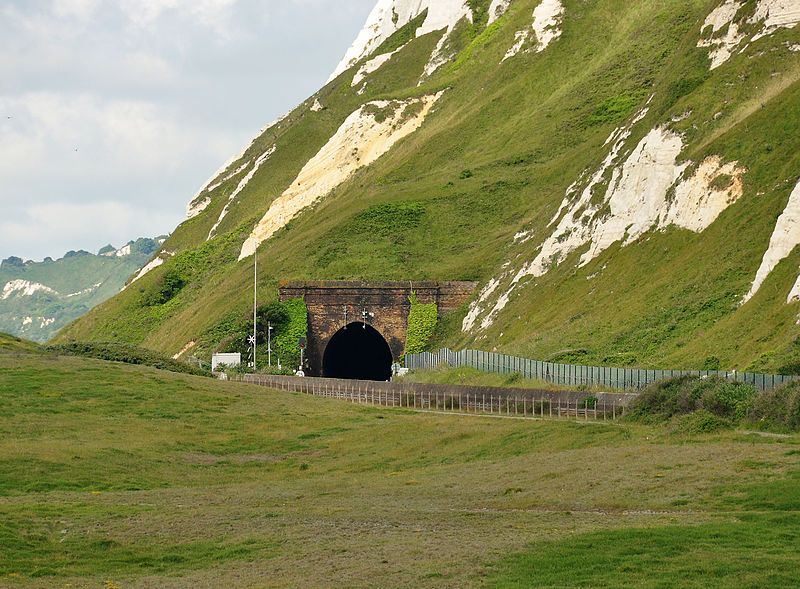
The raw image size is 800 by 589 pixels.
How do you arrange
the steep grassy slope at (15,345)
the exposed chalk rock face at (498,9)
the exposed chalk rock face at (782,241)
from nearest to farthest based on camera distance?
the exposed chalk rock face at (782,241), the steep grassy slope at (15,345), the exposed chalk rock face at (498,9)

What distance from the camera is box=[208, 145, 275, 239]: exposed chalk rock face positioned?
159 m

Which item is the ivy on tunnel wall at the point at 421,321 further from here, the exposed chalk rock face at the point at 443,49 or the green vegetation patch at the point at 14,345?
the exposed chalk rock face at the point at 443,49

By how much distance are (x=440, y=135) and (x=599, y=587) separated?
4141 inches

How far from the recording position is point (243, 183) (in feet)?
536

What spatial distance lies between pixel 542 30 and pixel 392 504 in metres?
103

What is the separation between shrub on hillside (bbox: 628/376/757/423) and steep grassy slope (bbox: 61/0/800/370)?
341 centimetres

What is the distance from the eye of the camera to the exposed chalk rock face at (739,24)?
80500mm

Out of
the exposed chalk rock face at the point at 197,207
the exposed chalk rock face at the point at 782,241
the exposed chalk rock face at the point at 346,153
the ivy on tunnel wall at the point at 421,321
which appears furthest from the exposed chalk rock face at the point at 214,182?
the exposed chalk rock face at the point at 782,241

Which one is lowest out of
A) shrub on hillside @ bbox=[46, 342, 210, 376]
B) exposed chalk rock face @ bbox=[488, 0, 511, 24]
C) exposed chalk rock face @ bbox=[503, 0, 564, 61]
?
shrub on hillside @ bbox=[46, 342, 210, 376]

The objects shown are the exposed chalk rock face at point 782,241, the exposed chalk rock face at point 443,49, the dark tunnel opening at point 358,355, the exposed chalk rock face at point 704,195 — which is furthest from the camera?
the exposed chalk rock face at point 443,49

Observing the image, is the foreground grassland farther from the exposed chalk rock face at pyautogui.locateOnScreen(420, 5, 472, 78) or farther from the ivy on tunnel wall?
the exposed chalk rock face at pyautogui.locateOnScreen(420, 5, 472, 78)

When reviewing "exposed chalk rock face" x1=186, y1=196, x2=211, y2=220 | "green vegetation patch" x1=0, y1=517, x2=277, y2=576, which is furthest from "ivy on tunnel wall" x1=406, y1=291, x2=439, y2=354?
"exposed chalk rock face" x1=186, y1=196, x2=211, y2=220

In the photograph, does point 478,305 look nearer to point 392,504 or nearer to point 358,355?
point 358,355

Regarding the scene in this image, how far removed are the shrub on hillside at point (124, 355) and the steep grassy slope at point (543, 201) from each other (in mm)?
16478
